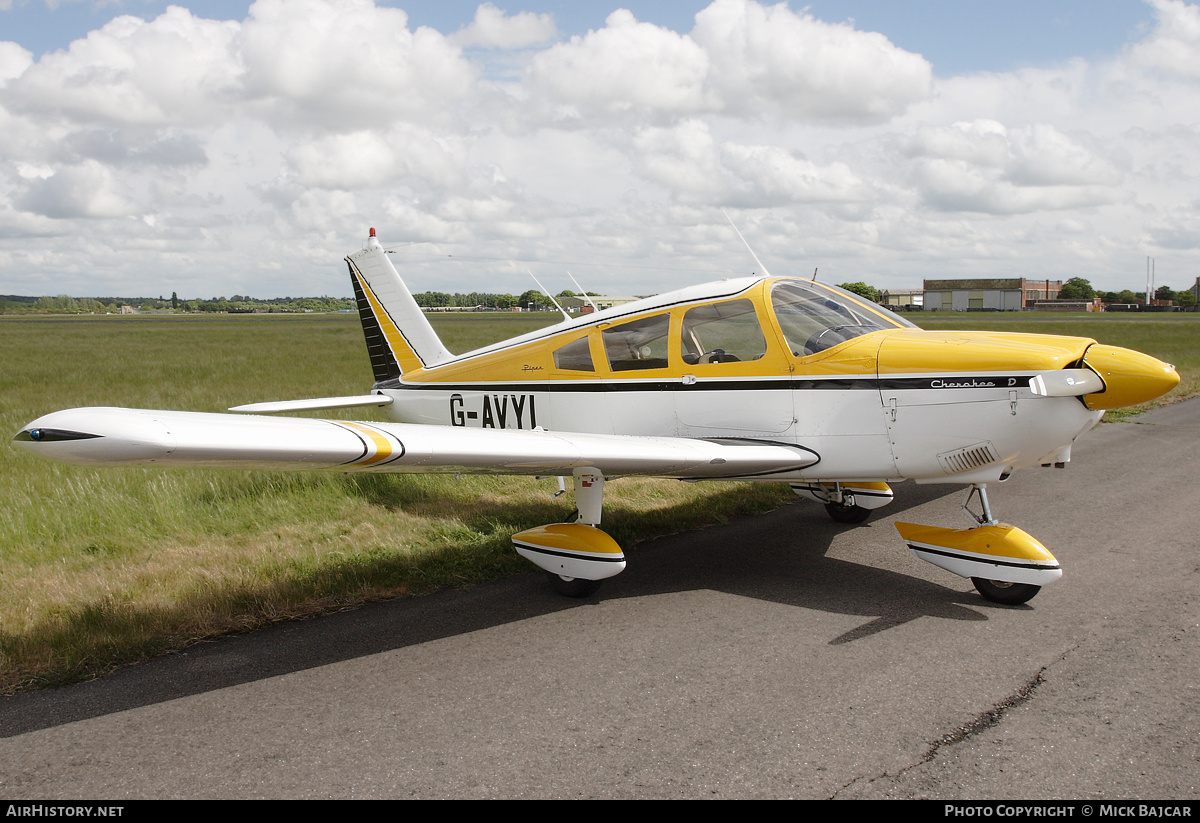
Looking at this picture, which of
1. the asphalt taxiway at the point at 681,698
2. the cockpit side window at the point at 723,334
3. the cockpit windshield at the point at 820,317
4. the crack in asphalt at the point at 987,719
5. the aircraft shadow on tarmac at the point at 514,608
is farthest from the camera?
the cockpit side window at the point at 723,334

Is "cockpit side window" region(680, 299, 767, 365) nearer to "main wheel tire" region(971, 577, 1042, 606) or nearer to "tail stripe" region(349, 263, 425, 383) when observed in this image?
"main wheel tire" region(971, 577, 1042, 606)

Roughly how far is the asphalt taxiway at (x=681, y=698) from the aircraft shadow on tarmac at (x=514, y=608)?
0.02 meters

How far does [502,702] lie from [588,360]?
10.3 ft

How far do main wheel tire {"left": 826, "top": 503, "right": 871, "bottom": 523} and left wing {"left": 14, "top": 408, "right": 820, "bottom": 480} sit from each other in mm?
1830

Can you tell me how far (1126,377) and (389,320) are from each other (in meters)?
6.95

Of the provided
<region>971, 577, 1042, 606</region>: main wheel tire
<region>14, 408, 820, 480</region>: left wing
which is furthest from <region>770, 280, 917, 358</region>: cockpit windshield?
<region>971, 577, 1042, 606</region>: main wheel tire

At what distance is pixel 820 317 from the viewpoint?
212 inches

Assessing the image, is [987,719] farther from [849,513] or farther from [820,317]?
[849,513]

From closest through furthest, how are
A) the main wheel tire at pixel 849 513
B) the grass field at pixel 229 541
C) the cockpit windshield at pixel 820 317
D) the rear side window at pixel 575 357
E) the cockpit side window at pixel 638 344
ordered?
the grass field at pixel 229 541 → the cockpit windshield at pixel 820 317 → the cockpit side window at pixel 638 344 → the rear side window at pixel 575 357 → the main wheel tire at pixel 849 513

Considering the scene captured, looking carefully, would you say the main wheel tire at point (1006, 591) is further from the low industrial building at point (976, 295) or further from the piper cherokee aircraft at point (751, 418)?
the low industrial building at point (976, 295)

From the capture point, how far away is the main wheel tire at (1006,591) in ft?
15.4

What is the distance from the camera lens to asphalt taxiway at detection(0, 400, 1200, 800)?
2967 millimetres

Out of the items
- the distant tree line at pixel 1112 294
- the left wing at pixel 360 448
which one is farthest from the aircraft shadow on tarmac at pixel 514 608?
the distant tree line at pixel 1112 294

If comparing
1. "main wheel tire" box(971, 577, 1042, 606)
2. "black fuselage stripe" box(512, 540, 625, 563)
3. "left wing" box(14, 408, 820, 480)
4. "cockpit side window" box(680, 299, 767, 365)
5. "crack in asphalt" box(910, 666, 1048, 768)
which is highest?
"cockpit side window" box(680, 299, 767, 365)
